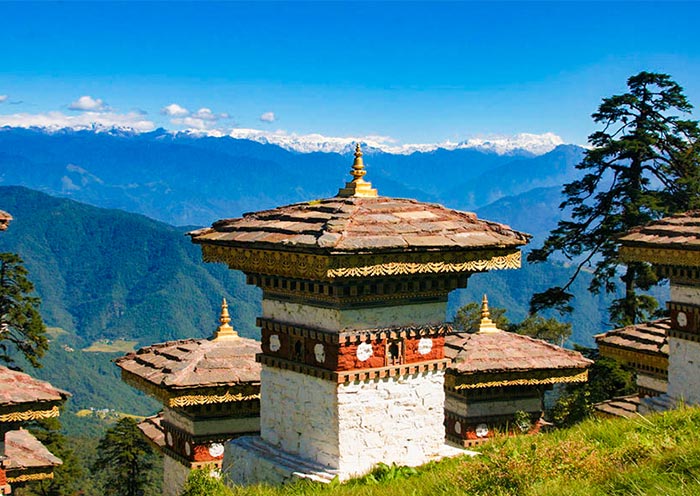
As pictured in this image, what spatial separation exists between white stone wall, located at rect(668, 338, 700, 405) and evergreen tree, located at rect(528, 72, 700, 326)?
15.8 metres

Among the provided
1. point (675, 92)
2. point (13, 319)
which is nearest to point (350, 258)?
point (675, 92)

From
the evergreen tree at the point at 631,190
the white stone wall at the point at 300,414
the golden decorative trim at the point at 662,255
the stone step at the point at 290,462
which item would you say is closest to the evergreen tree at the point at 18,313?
the evergreen tree at the point at 631,190

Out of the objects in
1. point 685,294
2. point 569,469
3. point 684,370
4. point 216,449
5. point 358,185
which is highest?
point 358,185

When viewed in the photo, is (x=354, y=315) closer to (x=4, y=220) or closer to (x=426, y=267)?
(x=426, y=267)

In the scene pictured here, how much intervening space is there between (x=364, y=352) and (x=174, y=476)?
17.2 feet

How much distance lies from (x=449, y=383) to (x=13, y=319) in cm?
2615

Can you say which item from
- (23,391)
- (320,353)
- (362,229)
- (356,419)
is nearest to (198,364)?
(23,391)

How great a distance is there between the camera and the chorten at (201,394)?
1209cm

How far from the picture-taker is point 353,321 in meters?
9.27

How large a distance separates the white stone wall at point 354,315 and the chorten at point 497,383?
9.47ft

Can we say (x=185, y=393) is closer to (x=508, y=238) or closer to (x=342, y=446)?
(x=342, y=446)

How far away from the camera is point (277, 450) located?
10000 mm

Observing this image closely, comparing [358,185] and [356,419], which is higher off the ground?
[358,185]

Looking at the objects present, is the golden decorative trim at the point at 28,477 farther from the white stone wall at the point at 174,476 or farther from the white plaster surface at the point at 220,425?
the white plaster surface at the point at 220,425
